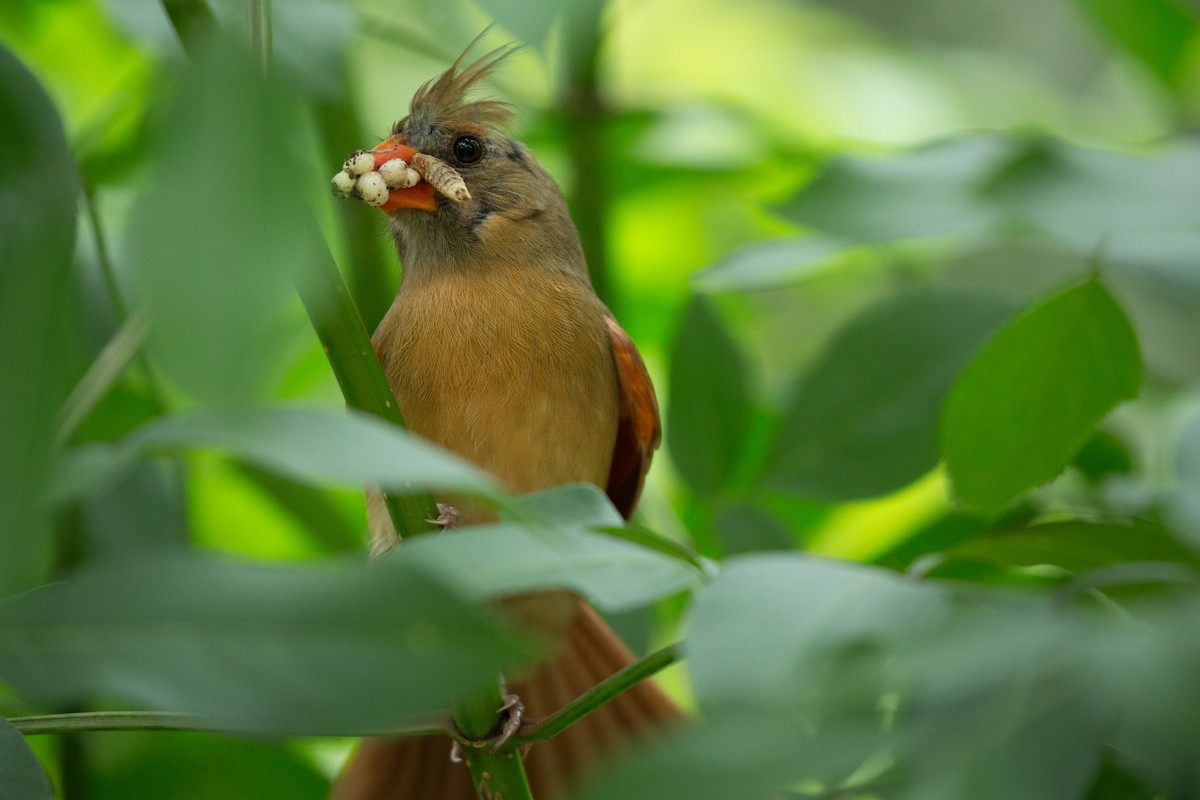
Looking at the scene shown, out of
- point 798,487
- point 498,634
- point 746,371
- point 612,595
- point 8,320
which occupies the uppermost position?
point 8,320

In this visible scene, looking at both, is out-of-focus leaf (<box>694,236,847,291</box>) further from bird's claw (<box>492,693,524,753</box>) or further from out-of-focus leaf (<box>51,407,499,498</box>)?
out-of-focus leaf (<box>51,407,499,498</box>)

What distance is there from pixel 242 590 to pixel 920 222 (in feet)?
3.27

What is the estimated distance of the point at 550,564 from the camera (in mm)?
1027

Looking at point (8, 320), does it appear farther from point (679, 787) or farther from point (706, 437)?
point (706, 437)

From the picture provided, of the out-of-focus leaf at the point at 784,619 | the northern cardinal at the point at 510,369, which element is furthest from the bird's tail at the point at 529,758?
the out-of-focus leaf at the point at 784,619

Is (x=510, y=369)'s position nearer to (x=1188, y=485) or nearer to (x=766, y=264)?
(x=766, y=264)

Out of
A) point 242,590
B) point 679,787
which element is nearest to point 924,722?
point 679,787

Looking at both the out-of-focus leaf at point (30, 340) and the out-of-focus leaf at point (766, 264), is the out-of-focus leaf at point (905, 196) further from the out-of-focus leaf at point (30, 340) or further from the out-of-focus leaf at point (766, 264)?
the out-of-focus leaf at point (30, 340)

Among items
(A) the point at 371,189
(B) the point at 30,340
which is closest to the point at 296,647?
(B) the point at 30,340

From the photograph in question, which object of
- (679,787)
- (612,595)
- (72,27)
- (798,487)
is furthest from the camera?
(72,27)

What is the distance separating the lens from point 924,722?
32.1 inches

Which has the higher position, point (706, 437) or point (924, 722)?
point (924, 722)

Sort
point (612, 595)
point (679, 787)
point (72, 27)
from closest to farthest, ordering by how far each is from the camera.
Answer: point (679, 787)
point (612, 595)
point (72, 27)

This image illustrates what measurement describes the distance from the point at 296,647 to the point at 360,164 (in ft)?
5.36
